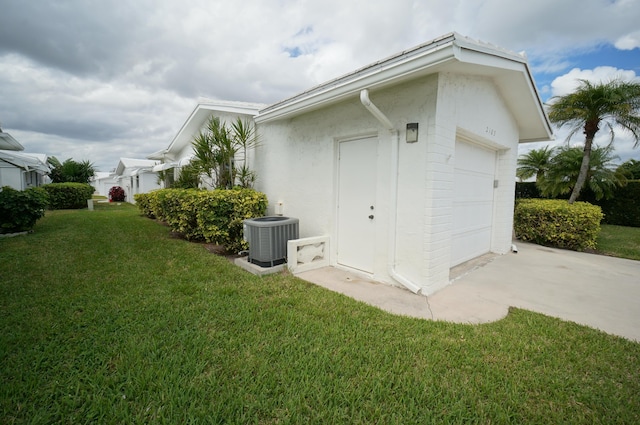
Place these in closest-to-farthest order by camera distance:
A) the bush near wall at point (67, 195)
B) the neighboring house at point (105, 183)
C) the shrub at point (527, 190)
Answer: the shrub at point (527, 190) < the bush near wall at point (67, 195) < the neighboring house at point (105, 183)

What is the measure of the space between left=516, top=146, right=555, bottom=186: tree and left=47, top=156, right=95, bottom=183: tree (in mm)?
38105

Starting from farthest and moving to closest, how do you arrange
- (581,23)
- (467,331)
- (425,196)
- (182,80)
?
(182,80) → (581,23) → (425,196) → (467,331)

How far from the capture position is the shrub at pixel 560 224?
27.7 ft

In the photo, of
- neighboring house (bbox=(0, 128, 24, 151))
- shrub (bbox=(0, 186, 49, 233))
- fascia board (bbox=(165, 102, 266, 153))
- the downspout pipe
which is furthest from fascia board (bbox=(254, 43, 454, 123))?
neighboring house (bbox=(0, 128, 24, 151))

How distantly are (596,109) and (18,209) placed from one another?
20790mm

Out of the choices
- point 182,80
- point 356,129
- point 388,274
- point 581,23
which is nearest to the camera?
point 388,274

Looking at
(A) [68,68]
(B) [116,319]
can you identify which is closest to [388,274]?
(B) [116,319]

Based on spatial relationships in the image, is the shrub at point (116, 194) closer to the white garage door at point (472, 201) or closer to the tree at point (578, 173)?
the white garage door at point (472, 201)

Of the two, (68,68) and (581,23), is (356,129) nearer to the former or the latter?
(581,23)

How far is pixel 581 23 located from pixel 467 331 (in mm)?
7858

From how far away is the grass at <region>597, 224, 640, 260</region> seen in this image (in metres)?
8.14

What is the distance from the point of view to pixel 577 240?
8.54 meters

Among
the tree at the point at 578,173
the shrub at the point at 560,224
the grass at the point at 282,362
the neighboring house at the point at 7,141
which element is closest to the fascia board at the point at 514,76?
the shrub at the point at 560,224

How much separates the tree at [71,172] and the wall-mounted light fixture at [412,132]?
110 feet
